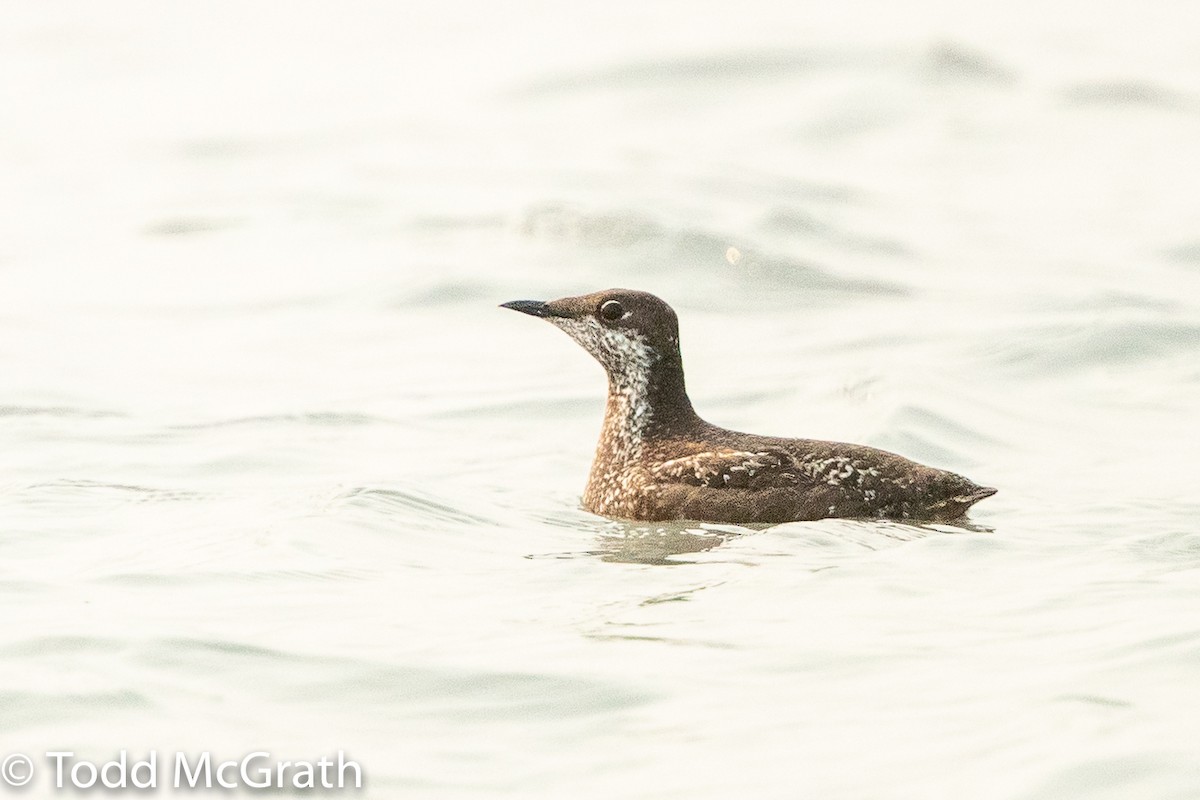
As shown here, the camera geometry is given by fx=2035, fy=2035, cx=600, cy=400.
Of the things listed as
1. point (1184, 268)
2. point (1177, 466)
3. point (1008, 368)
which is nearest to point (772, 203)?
point (1184, 268)

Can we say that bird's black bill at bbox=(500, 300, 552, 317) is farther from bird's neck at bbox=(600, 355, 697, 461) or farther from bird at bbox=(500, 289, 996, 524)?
bird's neck at bbox=(600, 355, 697, 461)

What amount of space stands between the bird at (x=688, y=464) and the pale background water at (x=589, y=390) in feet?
0.78

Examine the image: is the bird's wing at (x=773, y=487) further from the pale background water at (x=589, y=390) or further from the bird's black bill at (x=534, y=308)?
the bird's black bill at (x=534, y=308)

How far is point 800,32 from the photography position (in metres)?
32.8

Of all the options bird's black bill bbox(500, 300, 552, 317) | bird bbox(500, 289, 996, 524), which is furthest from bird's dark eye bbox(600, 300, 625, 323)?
bird's black bill bbox(500, 300, 552, 317)

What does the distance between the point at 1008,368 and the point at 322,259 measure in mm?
8191

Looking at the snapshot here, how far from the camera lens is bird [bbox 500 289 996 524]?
1150 centimetres

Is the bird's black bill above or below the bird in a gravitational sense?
above

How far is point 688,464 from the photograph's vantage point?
11.9 meters

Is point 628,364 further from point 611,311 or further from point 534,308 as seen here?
point 534,308

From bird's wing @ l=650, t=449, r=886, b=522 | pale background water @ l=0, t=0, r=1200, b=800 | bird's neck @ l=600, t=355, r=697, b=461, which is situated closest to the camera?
pale background water @ l=0, t=0, r=1200, b=800

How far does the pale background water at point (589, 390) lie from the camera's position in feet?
27.8

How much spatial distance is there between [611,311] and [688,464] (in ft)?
4.13

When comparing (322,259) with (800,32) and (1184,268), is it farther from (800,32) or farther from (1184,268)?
(800,32)
